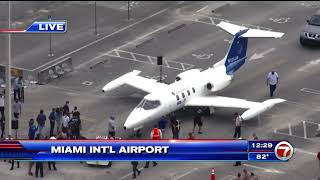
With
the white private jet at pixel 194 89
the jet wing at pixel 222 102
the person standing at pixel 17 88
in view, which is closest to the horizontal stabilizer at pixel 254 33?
the white private jet at pixel 194 89

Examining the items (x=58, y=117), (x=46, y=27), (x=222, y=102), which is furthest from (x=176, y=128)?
(x=46, y=27)

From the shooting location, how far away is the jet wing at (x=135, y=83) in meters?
55.9

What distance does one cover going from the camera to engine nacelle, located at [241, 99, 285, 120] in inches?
2053

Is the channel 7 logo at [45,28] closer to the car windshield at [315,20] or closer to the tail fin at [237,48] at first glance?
the tail fin at [237,48]

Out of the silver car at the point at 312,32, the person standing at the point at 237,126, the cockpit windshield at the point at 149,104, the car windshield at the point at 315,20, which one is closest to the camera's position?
the person standing at the point at 237,126

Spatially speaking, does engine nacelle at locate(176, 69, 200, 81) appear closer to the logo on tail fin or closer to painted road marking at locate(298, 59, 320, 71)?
the logo on tail fin

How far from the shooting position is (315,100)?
187 feet

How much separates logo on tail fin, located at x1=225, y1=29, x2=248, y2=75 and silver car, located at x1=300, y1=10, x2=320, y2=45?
23.9 ft

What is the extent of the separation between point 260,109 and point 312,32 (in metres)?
13.0

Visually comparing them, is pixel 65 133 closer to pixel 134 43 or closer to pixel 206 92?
pixel 206 92

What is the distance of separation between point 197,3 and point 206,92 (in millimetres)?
20251

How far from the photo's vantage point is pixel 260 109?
5262cm

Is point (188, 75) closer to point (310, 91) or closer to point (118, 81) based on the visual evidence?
point (118, 81)

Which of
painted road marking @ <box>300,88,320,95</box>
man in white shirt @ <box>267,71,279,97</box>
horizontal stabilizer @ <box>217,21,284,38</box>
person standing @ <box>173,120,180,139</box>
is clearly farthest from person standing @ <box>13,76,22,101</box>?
painted road marking @ <box>300,88,320,95</box>
